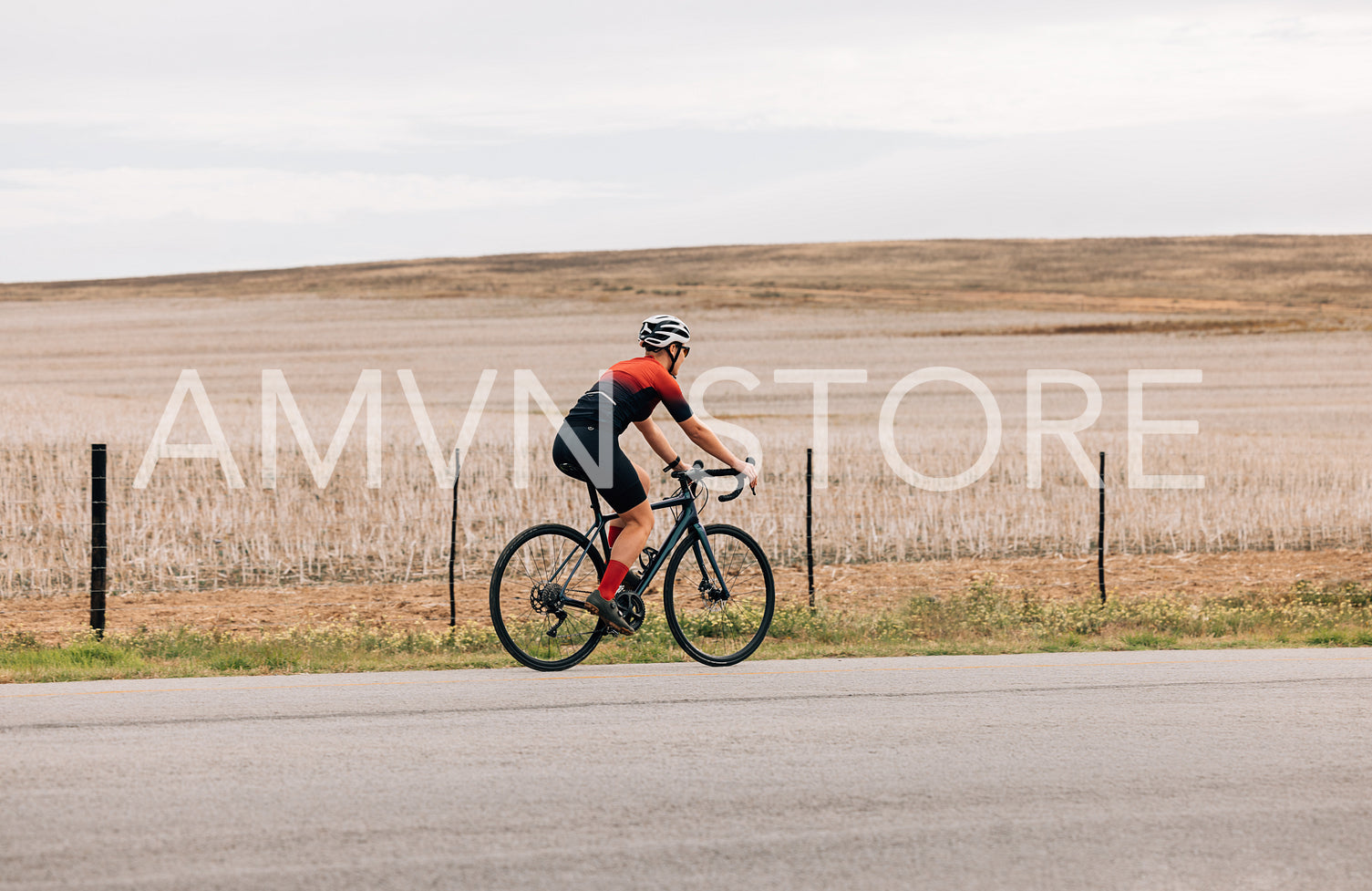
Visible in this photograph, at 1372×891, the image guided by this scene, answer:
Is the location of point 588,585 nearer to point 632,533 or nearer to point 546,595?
point 546,595

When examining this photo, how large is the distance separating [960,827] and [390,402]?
3852cm

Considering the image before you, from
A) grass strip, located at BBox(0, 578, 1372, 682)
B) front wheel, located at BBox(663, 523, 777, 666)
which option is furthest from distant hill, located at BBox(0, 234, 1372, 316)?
front wheel, located at BBox(663, 523, 777, 666)

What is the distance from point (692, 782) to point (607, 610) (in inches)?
106

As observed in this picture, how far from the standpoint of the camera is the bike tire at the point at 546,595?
27.1 ft

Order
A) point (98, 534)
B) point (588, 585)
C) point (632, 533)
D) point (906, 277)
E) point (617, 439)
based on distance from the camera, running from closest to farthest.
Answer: point (617, 439) < point (632, 533) < point (588, 585) < point (98, 534) < point (906, 277)

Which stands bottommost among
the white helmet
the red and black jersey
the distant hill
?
the red and black jersey

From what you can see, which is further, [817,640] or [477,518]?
[477,518]

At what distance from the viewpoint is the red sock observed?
8195 mm

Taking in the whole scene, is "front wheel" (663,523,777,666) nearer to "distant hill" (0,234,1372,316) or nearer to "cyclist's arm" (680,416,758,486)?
"cyclist's arm" (680,416,758,486)

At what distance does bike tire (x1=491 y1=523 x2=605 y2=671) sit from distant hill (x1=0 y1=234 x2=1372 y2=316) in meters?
57.3

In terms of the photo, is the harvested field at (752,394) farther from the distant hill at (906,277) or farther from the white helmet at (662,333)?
the white helmet at (662,333)

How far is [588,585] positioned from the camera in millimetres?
8453

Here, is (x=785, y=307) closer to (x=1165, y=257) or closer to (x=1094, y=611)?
(x=1165, y=257)

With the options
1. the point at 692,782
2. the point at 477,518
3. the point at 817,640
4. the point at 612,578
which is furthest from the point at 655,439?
the point at 477,518
